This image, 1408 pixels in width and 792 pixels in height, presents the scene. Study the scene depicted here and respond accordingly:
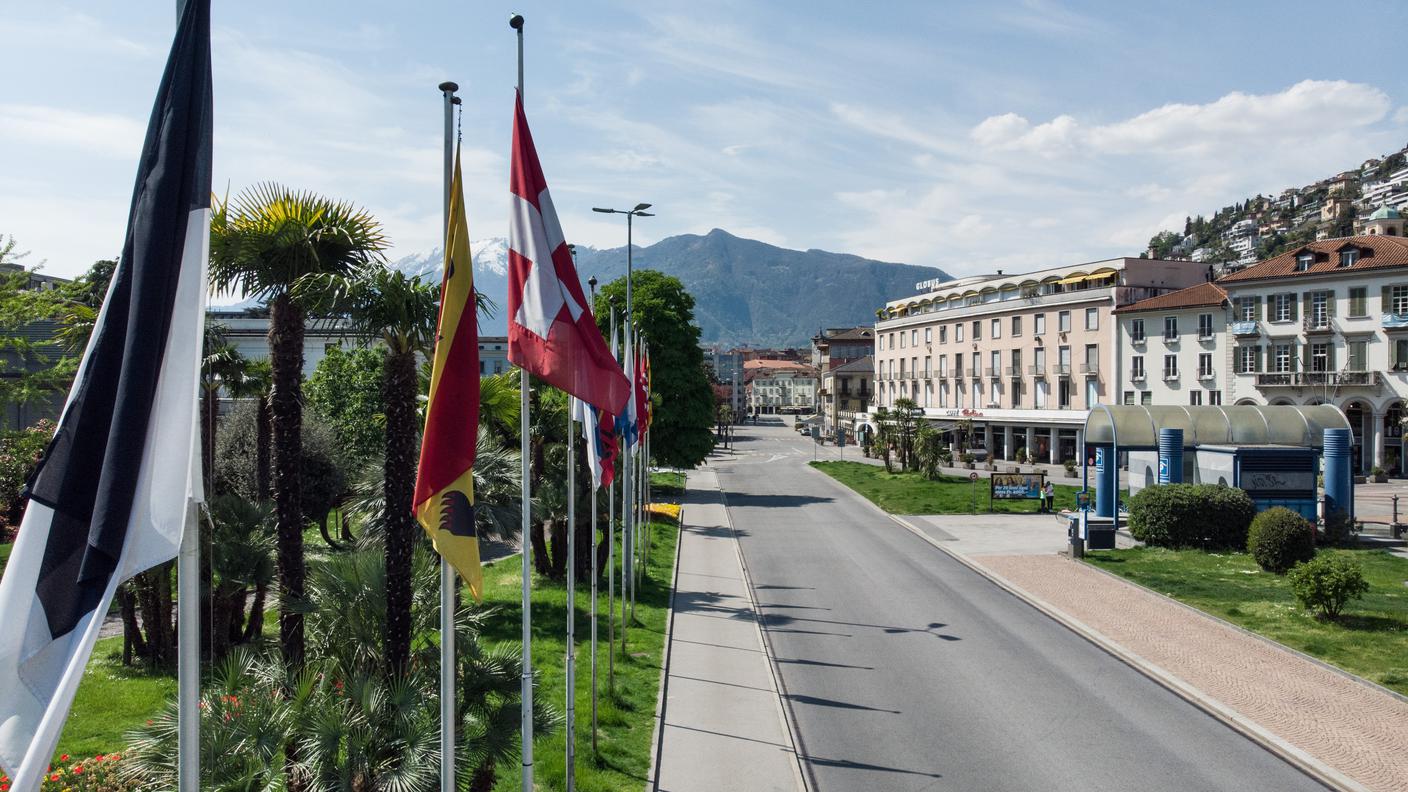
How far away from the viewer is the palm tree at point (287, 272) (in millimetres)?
11977

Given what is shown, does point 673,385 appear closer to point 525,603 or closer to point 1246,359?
point 1246,359

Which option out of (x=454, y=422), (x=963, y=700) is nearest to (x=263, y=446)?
(x=454, y=422)

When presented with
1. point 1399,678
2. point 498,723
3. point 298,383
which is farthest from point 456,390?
point 1399,678

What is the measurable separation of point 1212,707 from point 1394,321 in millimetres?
47724

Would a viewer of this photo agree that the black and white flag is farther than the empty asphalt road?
No

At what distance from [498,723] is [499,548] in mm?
22853

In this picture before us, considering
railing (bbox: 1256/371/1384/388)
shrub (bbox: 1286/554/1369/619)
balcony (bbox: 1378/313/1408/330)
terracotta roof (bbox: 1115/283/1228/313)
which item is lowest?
shrub (bbox: 1286/554/1369/619)

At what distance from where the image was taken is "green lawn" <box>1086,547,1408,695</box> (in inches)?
694

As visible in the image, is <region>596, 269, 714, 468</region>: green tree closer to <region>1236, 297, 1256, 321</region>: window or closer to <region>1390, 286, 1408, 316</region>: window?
<region>1236, 297, 1256, 321</region>: window

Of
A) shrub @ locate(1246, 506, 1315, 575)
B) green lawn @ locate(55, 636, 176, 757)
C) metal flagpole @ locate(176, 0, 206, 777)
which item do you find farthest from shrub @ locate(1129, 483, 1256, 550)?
metal flagpole @ locate(176, 0, 206, 777)

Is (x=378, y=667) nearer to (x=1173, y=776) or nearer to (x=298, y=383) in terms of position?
(x=298, y=383)

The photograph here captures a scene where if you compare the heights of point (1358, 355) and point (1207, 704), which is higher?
point (1358, 355)

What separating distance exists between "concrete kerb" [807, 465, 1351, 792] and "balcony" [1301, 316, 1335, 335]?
4050 centimetres

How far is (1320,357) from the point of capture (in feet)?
177
